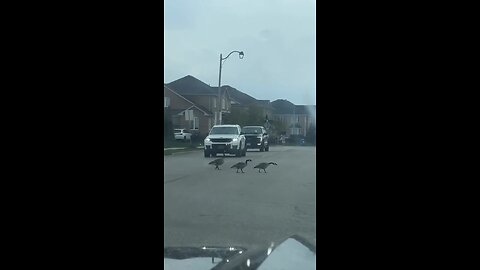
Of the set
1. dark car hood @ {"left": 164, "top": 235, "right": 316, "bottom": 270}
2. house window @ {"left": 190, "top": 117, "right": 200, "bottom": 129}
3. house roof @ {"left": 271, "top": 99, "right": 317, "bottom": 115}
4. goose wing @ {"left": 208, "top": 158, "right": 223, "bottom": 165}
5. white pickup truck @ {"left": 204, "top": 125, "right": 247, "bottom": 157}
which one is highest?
house roof @ {"left": 271, "top": 99, "right": 317, "bottom": 115}

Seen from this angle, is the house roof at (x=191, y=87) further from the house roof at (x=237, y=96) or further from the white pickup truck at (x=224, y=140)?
the white pickup truck at (x=224, y=140)

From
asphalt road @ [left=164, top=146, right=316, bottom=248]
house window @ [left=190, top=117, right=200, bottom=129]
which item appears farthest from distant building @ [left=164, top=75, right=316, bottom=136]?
asphalt road @ [left=164, top=146, right=316, bottom=248]

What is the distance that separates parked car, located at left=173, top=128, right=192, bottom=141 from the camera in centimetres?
404

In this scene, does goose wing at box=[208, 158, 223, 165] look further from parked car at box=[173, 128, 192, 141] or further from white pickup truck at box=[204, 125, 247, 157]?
parked car at box=[173, 128, 192, 141]

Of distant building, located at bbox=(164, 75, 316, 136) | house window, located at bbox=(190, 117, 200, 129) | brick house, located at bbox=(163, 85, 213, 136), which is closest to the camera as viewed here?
brick house, located at bbox=(163, 85, 213, 136)

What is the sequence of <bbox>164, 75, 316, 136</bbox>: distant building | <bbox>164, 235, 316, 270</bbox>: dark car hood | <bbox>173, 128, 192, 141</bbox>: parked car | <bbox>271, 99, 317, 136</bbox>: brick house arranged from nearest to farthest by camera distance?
<bbox>164, 235, 316, 270</bbox>: dark car hood
<bbox>271, 99, 317, 136</bbox>: brick house
<bbox>164, 75, 316, 136</bbox>: distant building
<bbox>173, 128, 192, 141</bbox>: parked car

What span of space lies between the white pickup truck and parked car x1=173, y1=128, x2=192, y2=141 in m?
0.24

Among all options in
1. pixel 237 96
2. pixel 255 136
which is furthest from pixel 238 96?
pixel 255 136

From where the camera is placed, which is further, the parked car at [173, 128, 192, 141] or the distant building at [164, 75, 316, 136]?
the parked car at [173, 128, 192, 141]

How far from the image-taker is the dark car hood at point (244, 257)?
325 centimetres

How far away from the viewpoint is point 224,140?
4707mm
